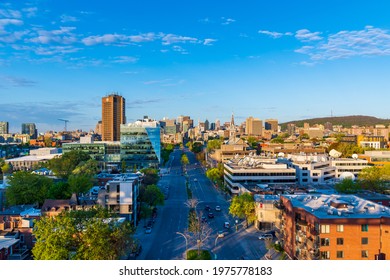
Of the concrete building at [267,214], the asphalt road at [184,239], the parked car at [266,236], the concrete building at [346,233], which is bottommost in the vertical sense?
the asphalt road at [184,239]

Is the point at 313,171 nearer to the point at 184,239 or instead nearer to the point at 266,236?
the point at 266,236

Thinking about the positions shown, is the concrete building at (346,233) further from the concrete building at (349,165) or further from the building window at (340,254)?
the concrete building at (349,165)

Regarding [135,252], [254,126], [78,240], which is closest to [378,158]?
[135,252]

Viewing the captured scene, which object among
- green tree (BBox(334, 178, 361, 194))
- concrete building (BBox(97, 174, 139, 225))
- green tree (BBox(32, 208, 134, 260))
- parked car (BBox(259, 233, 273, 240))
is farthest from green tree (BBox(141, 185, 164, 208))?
green tree (BBox(334, 178, 361, 194))

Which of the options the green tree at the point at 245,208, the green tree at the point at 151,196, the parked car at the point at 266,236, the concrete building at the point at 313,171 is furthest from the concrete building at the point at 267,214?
the concrete building at the point at 313,171
